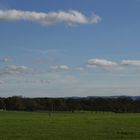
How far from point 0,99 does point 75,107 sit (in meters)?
29.5

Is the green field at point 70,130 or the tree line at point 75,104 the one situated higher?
the tree line at point 75,104

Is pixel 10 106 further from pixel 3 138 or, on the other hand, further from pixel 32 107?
pixel 3 138

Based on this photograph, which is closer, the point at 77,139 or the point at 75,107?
the point at 77,139

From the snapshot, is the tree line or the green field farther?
the tree line

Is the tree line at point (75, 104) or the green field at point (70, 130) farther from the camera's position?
the tree line at point (75, 104)

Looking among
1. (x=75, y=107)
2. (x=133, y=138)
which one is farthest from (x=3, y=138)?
(x=75, y=107)

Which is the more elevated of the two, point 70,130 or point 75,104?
point 75,104

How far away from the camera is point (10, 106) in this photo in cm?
17250

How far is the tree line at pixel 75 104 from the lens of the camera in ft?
542

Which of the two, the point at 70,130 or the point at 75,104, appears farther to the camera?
the point at 75,104

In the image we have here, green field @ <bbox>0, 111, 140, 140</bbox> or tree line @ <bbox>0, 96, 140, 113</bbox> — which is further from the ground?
tree line @ <bbox>0, 96, 140, 113</bbox>

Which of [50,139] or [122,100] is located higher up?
[122,100]

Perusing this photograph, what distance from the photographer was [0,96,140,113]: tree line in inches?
6500

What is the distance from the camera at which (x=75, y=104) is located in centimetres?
16825
